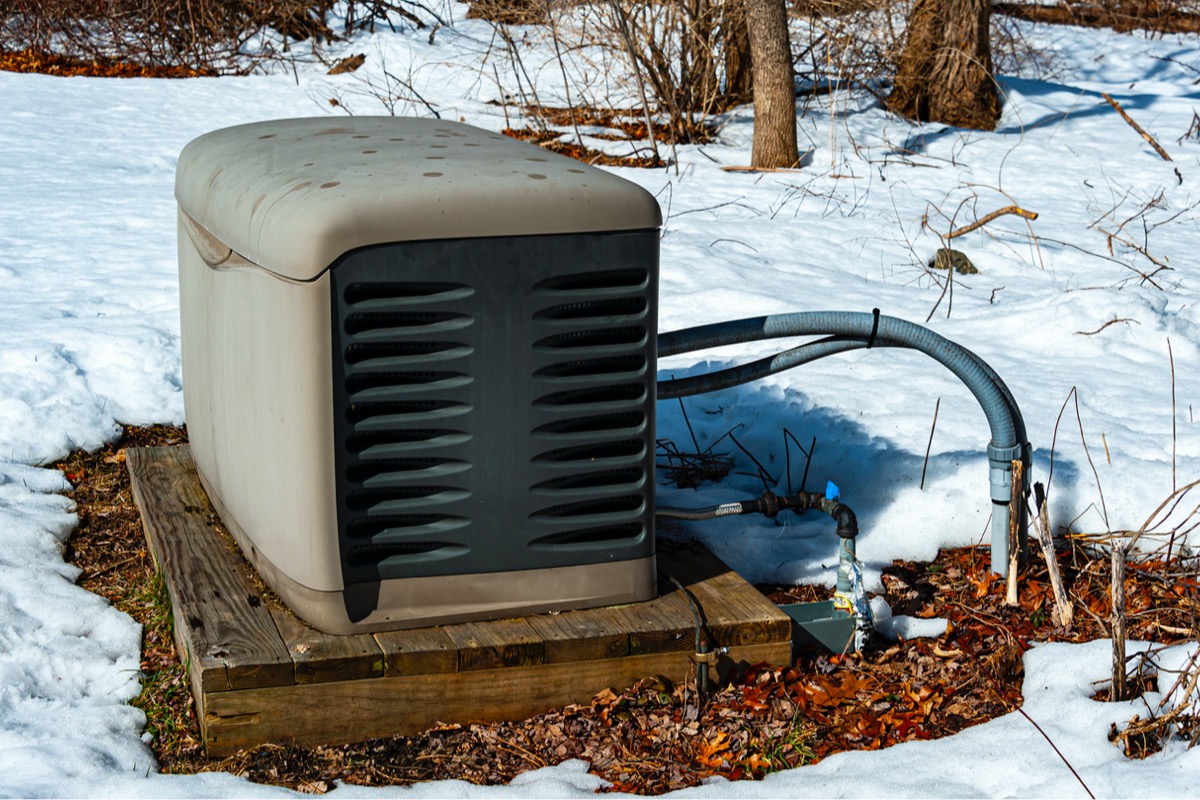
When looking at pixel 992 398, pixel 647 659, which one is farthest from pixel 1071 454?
pixel 647 659

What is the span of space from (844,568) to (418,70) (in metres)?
9.15

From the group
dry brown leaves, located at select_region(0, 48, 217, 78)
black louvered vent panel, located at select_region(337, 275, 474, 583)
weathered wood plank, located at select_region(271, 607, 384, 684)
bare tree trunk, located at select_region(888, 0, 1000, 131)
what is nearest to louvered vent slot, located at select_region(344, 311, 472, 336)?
black louvered vent panel, located at select_region(337, 275, 474, 583)

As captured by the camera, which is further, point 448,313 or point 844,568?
point 844,568

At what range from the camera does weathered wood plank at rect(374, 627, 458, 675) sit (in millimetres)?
2496

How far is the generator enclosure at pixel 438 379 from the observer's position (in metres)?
2.39

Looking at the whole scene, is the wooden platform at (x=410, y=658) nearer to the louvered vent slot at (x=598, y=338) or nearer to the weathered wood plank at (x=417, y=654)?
the weathered wood plank at (x=417, y=654)

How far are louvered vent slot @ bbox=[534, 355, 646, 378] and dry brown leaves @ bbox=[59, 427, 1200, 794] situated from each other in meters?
0.70

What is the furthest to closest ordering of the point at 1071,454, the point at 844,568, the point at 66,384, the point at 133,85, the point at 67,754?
the point at 133,85
the point at 66,384
the point at 1071,454
the point at 844,568
the point at 67,754

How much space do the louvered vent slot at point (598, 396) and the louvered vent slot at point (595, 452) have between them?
10cm

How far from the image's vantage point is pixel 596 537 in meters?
2.72

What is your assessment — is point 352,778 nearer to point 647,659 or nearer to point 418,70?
point 647,659

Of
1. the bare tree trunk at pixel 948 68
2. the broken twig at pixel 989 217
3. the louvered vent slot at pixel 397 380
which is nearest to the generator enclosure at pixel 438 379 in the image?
the louvered vent slot at pixel 397 380

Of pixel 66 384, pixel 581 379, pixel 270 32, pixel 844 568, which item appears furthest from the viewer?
pixel 270 32

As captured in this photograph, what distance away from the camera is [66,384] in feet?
14.9
